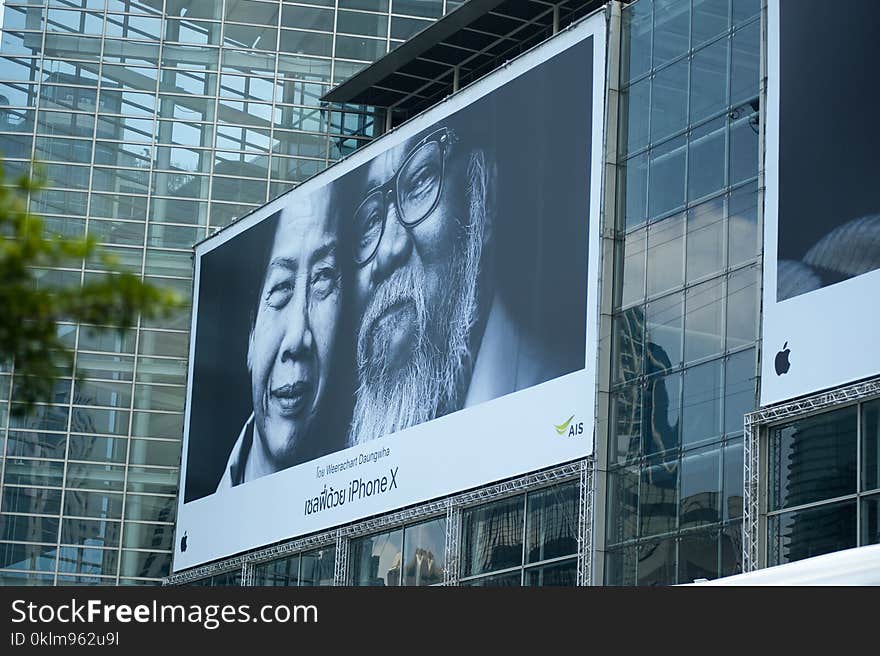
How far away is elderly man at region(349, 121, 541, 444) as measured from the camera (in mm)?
37125

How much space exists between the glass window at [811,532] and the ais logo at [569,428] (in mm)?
5127

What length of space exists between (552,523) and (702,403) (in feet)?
16.0

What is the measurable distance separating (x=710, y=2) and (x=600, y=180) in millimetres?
4081

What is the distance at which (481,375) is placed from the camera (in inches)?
1452

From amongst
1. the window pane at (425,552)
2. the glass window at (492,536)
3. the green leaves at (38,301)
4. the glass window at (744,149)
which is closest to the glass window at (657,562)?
the glass window at (492,536)

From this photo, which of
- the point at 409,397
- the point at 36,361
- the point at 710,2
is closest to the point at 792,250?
the point at 710,2

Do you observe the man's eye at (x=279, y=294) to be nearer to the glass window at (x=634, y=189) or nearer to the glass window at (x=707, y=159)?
the glass window at (x=634, y=189)

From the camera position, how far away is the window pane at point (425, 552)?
126 feet

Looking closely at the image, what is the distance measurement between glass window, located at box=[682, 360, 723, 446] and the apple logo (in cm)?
195

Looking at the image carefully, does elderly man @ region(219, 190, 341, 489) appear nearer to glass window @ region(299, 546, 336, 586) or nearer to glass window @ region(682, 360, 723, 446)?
glass window @ region(299, 546, 336, 586)

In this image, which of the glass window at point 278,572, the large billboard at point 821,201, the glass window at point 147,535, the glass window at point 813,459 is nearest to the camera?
the large billboard at point 821,201

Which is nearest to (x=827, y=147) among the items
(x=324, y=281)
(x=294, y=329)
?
(x=324, y=281)

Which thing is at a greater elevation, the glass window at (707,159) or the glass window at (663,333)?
the glass window at (707,159)

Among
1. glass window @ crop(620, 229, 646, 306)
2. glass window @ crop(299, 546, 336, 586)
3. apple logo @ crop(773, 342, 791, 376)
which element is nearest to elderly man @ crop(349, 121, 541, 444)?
glass window @ crop(620, 229, 646, 306)
